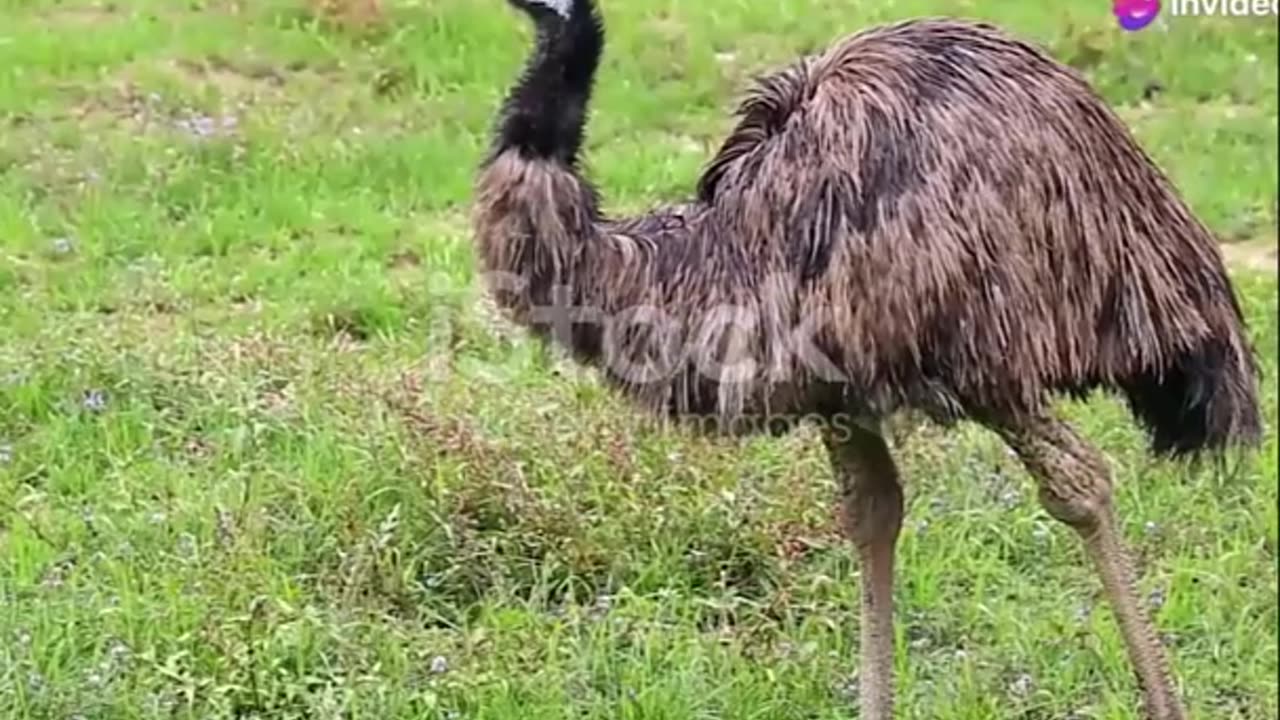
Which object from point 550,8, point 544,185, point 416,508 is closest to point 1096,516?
point 544,185

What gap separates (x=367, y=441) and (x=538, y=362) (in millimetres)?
607

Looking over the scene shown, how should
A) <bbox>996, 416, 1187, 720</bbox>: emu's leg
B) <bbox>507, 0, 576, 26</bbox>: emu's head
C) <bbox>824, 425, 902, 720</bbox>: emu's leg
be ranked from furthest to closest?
1. <bbox>824, 425, 902, 720</bbox>: emu's leg
2. <bbox>996, 416, 1187, 720</bbox>: emu's leg
3. <bbox>507, 0, 576, 26</bbox>: emu's head

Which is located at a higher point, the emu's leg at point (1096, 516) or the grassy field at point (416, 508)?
the emu's leg at point (1096, 516)

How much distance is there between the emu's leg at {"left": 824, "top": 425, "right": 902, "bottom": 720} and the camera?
3.53m

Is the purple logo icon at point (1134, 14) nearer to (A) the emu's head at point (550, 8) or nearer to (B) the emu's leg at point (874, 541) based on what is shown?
(B) the emu's leg at point (874, 541)

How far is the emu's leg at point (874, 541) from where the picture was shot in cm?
353

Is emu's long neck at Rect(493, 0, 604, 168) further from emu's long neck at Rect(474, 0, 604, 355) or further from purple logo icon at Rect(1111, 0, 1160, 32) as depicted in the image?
purple logo icon at Rect(1111, 0, 1160, 32)

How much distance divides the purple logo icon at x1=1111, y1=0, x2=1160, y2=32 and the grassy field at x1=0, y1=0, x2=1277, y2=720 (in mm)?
1136

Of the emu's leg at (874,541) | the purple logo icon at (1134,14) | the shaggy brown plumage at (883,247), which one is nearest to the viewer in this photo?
the shaggy brown plumage at (883,247)

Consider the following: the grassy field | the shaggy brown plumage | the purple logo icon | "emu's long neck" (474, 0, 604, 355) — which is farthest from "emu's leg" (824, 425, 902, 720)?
the purple logo icon

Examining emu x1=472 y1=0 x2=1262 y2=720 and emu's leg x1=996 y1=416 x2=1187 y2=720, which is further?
emu's leg x1=996 y1=416 x2=1187 y2=720

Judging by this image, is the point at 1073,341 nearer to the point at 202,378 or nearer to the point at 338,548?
the point at 338,548

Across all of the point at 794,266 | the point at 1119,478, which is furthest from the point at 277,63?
the point at 794,266

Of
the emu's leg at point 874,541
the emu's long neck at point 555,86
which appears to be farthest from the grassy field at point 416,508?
the emu's long neck at point 555,86
